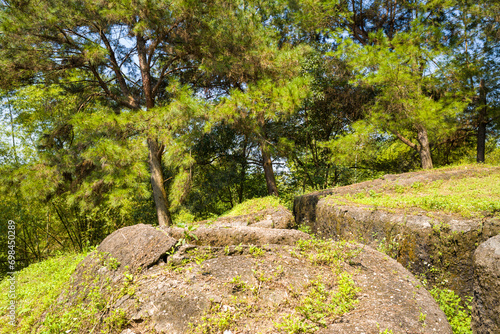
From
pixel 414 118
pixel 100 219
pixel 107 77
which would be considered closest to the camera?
pixel 414 118

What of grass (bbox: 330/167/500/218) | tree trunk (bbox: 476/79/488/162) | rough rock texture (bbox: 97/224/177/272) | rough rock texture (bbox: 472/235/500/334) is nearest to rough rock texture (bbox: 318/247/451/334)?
rough rock texture (bbox: 472/235/500/334)

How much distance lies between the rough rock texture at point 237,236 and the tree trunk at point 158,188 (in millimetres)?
4648

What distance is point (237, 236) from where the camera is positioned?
3.73 m

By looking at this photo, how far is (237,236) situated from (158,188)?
5184mm

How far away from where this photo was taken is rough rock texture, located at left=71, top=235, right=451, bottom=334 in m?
1.93

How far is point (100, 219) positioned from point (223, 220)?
757 centimetres

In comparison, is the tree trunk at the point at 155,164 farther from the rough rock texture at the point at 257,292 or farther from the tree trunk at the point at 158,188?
the rough rock texture at the point at 257,292

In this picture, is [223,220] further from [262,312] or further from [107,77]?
[107,77]

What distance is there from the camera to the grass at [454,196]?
3.35m

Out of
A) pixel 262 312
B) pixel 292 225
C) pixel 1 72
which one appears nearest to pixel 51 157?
pixel 1 72

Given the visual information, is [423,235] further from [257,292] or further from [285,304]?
[257,292]

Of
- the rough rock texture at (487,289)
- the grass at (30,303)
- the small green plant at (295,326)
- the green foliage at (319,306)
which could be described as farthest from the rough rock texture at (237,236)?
the rough rock texture at (487,289)

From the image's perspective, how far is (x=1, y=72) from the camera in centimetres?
649

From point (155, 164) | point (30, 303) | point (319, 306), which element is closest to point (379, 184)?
point (319, 306)
